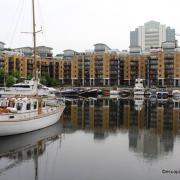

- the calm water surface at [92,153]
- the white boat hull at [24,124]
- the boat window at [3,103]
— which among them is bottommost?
the calm water surface at [92,153]

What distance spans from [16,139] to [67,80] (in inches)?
5168

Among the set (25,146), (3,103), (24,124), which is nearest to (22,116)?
(24,124)

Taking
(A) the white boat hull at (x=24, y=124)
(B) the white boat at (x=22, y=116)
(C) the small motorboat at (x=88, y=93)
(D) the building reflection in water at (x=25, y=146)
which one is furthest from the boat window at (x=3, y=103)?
(C) the small motorboat at (x=88, y=93)

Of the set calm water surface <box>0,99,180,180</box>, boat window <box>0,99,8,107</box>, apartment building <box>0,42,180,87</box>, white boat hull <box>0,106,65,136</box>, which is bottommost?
calm water surface <box>0,99,180,180</box>

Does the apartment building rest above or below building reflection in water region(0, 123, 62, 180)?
above

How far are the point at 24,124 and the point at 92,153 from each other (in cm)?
816

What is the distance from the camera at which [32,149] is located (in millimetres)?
25109

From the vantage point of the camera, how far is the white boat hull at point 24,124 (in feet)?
91.6

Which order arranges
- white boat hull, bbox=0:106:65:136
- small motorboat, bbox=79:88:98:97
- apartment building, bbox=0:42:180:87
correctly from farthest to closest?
apartment building, bbox=0:42:180:87 → small motorboat, bbox=79:88:98:97 → white boat hull, bbox=0:106:65:136

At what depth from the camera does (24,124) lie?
1165 inches

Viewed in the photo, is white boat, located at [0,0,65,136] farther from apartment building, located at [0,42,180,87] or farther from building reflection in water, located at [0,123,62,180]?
apartment building, located at [0,42,180,87]

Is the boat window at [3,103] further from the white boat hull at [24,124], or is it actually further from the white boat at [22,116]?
the white boat hull at [24,124]

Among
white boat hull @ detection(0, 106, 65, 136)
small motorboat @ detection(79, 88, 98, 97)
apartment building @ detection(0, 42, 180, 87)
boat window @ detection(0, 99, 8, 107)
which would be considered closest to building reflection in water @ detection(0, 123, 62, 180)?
white boat hull @ detection(0, 106, 65, 136)

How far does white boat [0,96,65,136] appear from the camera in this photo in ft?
92.1
